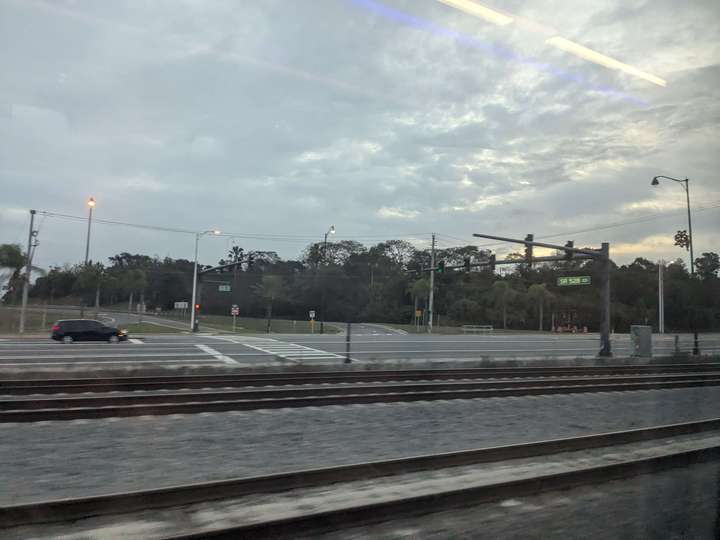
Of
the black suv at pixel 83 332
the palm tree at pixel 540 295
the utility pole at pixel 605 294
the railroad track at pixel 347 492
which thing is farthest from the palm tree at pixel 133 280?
the railroad track at pixel 347 492

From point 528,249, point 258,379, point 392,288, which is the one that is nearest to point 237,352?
point 258,379

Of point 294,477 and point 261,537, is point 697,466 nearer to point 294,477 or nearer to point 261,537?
point 294,477

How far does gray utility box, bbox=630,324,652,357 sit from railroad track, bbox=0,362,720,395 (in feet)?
17.8

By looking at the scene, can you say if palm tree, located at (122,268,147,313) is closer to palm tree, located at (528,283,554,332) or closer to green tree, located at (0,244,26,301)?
green tree, located at (0,244,26,301)

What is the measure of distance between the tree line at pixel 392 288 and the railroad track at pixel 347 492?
35.6 m

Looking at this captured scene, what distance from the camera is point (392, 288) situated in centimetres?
9488

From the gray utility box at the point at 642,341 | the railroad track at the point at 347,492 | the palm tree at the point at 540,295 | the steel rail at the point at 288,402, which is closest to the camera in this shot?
the railroad track at the point at 347,492

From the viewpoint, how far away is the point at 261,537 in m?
4.66

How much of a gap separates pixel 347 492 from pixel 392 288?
8914cm

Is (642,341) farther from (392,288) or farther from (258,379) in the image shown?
(392,288)

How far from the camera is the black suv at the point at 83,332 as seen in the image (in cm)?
3212

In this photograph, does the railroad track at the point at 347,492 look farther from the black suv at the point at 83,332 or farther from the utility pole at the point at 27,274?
the utility pole at the point at 27,274

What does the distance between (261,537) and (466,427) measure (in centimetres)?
637

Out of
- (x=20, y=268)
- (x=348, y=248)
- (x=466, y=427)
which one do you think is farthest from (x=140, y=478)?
(x=348, y=248)
